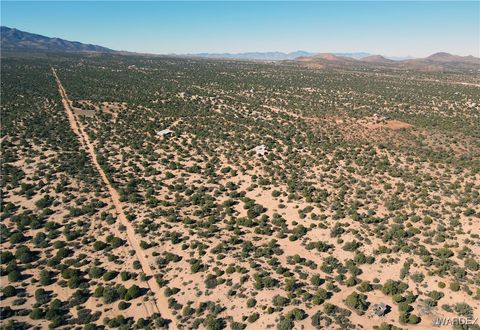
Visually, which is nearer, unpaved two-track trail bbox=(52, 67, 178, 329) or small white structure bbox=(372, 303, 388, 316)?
small white structure bbox=(372, 303, 388, 316)

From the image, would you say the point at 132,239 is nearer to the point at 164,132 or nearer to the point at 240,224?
the point at 240,224

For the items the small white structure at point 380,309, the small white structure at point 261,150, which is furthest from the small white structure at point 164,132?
the small white structure at point 380,309

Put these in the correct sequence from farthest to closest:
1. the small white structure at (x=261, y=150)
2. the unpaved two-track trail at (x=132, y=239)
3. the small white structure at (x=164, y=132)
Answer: the small white structure at (x=164, y=132) → the small white structure at (x=261, y=150) → the unpaved two-track trail at (x=132, y=239)

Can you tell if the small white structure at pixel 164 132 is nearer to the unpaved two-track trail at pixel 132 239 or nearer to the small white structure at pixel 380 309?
the unpaved two-track trail at pixel 132 239

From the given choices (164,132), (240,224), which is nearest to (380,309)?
(240,224)

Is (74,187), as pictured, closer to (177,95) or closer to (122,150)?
(122,150)

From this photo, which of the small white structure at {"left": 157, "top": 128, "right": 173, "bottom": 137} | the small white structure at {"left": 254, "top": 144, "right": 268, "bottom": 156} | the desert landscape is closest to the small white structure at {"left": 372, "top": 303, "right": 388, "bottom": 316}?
the desert landscape

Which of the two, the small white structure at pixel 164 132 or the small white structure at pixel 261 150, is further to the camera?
the small white structure at pixel 164 132

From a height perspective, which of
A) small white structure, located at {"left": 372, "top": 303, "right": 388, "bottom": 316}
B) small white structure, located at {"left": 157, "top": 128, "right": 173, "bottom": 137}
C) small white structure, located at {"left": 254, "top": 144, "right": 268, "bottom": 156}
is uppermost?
small white structure, located at {"left": 157, "top": 128, "right": 173, "bottom": 137}

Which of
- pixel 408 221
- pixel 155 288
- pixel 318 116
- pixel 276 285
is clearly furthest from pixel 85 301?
pixel 318 116

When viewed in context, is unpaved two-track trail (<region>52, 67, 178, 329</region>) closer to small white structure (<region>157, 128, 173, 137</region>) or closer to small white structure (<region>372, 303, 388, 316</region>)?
small white structure (<region>157, 128, 173, 137</region>)

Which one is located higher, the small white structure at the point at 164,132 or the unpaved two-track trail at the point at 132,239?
the small white structure at the point at 164,132
